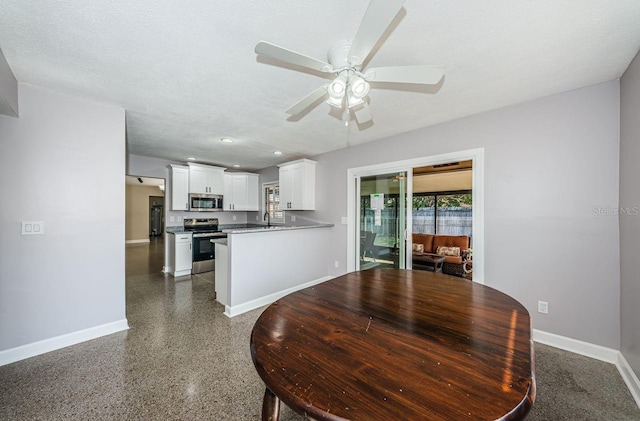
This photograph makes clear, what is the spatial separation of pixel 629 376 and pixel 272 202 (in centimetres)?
556

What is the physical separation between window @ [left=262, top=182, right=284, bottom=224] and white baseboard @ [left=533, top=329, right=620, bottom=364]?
451cm

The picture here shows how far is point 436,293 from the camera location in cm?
147

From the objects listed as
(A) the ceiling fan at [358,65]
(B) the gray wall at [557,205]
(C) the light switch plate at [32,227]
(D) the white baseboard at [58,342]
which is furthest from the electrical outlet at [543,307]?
(C) the light switch plate at [32,227]

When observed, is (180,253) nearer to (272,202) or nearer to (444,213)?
(272,202)

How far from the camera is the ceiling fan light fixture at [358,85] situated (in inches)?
55.6

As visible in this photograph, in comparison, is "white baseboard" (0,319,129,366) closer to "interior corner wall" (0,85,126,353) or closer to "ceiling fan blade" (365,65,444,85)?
"interior corner wall" (0,85,126,353)

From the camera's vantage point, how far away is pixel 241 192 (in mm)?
5762

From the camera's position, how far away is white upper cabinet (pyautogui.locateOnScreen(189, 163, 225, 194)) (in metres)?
4.89

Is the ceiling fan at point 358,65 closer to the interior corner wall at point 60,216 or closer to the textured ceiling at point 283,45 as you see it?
the textured ceiling at point 283,45

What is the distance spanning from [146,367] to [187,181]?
3.73 meters

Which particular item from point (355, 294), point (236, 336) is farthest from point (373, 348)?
point (236, 336)

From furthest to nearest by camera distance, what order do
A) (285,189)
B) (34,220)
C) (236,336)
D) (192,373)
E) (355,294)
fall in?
(285,189) → (236,336) → (34,220) → (192,373) → (355,294)

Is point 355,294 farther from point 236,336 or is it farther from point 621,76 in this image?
point 621,76

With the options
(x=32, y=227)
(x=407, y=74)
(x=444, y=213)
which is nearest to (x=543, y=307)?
(x=407, y=74)
